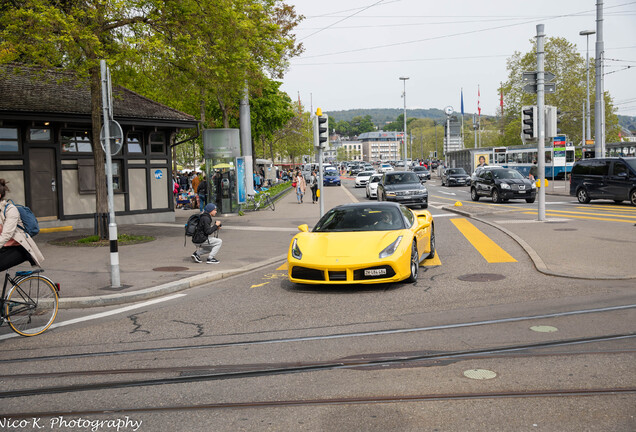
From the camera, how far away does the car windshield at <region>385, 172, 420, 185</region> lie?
28.9 m

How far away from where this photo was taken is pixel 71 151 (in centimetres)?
2166

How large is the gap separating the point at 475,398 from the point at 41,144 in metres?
19.6

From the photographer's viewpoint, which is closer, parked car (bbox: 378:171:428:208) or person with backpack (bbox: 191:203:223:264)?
person with backpack (bbox: 191:203:223:264)

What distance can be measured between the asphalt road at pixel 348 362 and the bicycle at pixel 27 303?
0.64 feet

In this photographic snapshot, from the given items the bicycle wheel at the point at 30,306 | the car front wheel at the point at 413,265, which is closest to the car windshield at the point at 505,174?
the car front wheel at the point at 413,265

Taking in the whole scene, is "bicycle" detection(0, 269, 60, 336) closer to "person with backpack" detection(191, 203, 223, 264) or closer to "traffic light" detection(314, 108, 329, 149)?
"person with backpack" detection(191, 203, 223, 264)

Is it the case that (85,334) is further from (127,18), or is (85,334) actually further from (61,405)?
(127,18)

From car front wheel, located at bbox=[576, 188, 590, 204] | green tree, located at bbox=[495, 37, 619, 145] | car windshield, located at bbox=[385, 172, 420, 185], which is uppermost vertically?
green tree, located at bbox=[495, 37, 619, 145]

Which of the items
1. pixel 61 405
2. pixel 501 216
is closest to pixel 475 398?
pixel 61 405

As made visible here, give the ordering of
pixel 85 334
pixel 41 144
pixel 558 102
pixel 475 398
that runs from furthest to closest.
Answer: pixel 558 102, pixel 41 144, pixel 85 334, pixel 475 398

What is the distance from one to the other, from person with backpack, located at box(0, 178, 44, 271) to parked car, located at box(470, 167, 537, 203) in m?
25.7

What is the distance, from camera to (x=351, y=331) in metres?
6.89

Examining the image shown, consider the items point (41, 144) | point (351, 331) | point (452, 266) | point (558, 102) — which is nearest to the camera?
point (351, 331)

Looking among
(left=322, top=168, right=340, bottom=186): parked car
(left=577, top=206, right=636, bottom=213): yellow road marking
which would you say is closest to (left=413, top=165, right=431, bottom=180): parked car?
(left=322, top=168, right=340, bottom=186): parked car
